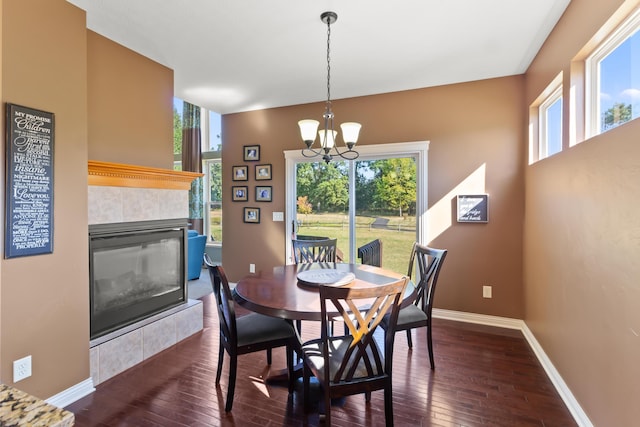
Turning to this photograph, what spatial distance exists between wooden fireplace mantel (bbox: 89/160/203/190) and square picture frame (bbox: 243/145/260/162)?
144cm

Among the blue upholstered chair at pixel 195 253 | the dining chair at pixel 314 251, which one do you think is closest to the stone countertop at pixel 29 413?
the dining chair at pixel 314 251

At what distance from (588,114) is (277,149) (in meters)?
3.33

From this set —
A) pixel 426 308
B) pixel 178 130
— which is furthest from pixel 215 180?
pixel 426 308

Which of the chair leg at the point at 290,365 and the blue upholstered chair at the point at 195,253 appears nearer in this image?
the chair leg at the point at 290,365

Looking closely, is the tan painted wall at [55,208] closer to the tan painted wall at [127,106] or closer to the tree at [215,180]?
the tan painted wall at [127,106]

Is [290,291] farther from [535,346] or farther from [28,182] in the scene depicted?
[535,346]

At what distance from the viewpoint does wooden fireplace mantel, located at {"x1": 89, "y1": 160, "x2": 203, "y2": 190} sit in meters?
2.36

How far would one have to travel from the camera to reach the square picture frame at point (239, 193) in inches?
183

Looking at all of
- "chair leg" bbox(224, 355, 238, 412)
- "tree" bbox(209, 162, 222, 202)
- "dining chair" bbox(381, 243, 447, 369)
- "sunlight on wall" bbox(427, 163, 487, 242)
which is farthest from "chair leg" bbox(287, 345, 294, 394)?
"tree" bbox(209, 162, 222, 202)

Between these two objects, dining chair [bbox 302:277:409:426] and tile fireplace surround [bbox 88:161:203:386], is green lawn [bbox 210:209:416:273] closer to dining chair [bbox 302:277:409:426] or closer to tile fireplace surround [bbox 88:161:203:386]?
tile fireplace surround [bbox 88:161:203:386]

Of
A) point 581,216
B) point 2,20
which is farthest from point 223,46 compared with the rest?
point 581,216

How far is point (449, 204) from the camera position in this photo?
359 centimetres

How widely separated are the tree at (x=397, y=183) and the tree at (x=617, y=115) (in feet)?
6.57

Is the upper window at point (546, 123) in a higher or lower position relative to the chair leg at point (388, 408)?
higher
